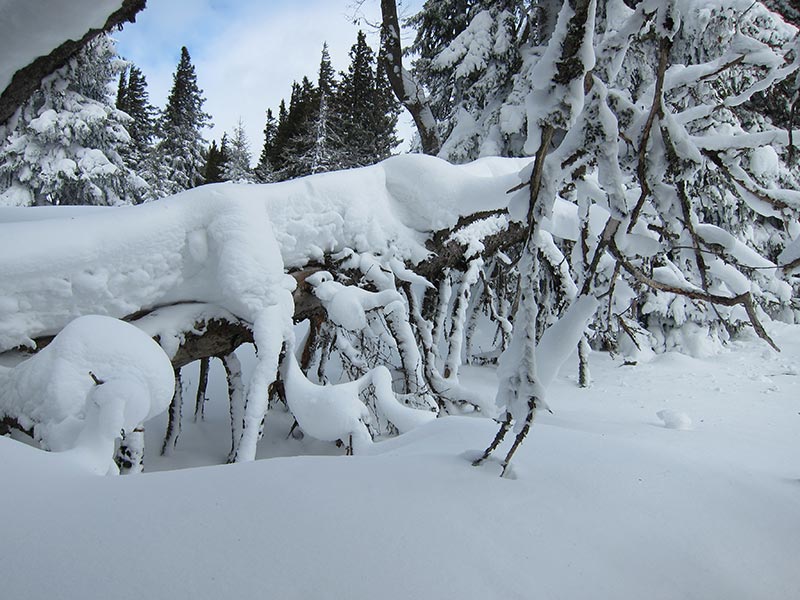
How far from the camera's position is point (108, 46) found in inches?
505

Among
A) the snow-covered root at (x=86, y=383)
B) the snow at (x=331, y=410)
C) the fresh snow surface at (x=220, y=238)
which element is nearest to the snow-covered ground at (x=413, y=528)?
the snow-covered root at (x=86, y=383)

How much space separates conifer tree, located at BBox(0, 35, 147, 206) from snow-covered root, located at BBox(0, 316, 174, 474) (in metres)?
12.6

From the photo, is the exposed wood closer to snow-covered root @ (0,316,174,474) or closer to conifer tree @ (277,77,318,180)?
snow-covered root @ (0,316,174,474)

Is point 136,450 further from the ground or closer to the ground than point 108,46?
closer to the ground

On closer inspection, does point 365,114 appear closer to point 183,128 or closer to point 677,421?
point 183,128

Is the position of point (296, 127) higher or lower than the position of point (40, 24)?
higher

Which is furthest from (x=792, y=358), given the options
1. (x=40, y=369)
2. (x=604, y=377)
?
(x=40, y=369)

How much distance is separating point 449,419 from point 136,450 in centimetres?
172

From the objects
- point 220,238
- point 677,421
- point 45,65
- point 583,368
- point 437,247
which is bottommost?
point 677,421

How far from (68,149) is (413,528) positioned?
15536 mm

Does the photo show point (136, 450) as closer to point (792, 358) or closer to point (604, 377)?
point (604, 377)

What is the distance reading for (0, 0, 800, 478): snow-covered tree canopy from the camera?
4.24 feet

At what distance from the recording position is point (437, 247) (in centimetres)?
446

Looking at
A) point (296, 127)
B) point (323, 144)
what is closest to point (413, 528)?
point (323, 144)
